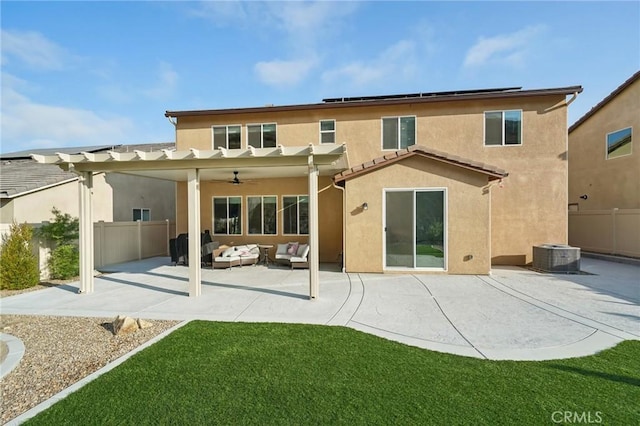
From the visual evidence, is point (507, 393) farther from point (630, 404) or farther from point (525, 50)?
point (525, 50)

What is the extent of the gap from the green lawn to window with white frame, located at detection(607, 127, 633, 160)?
13.9 meters

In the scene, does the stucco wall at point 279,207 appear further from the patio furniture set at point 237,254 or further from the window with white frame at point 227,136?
the window with white frame at point 227,136

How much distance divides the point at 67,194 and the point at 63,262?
4699 millimetres

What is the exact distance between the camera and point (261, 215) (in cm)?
1261

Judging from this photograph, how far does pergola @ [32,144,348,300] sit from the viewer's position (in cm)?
671

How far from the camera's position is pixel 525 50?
398 inches

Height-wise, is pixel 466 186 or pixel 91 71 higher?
pixel 91 71

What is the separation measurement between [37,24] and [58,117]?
12.8 m

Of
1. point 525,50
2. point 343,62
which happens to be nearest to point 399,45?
point 343,62

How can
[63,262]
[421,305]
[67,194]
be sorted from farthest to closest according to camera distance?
[67,194]
[63,262]
[421,305]

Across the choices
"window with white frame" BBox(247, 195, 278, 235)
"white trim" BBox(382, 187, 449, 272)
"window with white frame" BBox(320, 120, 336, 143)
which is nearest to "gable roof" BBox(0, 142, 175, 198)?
"window with white frame" BBox(247, 195, 278, 235)

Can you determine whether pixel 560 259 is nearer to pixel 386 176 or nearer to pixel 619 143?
pixel 386 176

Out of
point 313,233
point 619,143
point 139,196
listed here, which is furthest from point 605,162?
point 139,196

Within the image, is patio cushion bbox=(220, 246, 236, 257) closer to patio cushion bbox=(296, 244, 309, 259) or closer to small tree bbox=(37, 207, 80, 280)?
patio cushion bbox=(296, 244, 309, 259)
